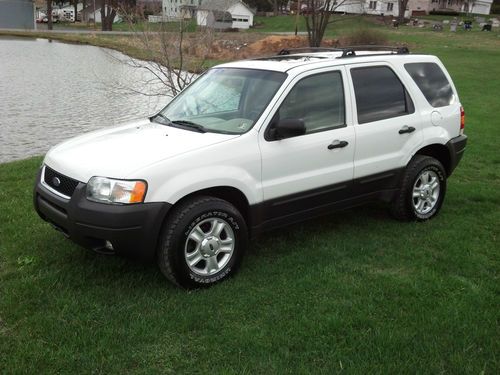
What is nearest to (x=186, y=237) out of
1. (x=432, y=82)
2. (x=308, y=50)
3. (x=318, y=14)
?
(x=308, y=50)

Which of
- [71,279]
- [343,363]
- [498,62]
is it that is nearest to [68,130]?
[71,279]

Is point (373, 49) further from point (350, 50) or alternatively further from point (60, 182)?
point (60, 182)

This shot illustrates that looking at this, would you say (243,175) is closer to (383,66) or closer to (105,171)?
(105,171)

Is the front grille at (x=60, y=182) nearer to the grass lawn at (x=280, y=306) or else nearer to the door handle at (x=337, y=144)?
the grass lawn at (x=280, y=306)

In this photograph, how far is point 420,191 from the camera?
5883mm

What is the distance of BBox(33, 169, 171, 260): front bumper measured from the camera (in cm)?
385

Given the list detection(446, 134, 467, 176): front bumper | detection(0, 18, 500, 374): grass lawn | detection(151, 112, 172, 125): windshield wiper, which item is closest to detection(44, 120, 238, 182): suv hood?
detection(151, 112, 172, 125): windshield wiper

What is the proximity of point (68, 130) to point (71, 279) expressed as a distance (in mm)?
8754

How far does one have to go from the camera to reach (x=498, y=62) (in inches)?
1117

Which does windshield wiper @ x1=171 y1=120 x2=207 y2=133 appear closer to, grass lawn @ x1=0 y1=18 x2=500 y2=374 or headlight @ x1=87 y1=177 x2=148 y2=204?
headlight @ x1=87 y1=177 x2=148 y2=204

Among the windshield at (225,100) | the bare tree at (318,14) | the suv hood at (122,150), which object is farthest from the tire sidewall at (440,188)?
the bare tree at (318,14)

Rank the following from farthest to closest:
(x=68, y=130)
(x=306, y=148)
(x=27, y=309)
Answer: (x=68, y=130) < (x=306, y=148) < (x=27, y=309)

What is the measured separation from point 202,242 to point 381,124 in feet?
7.50

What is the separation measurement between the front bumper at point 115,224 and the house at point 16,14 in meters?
65.8
